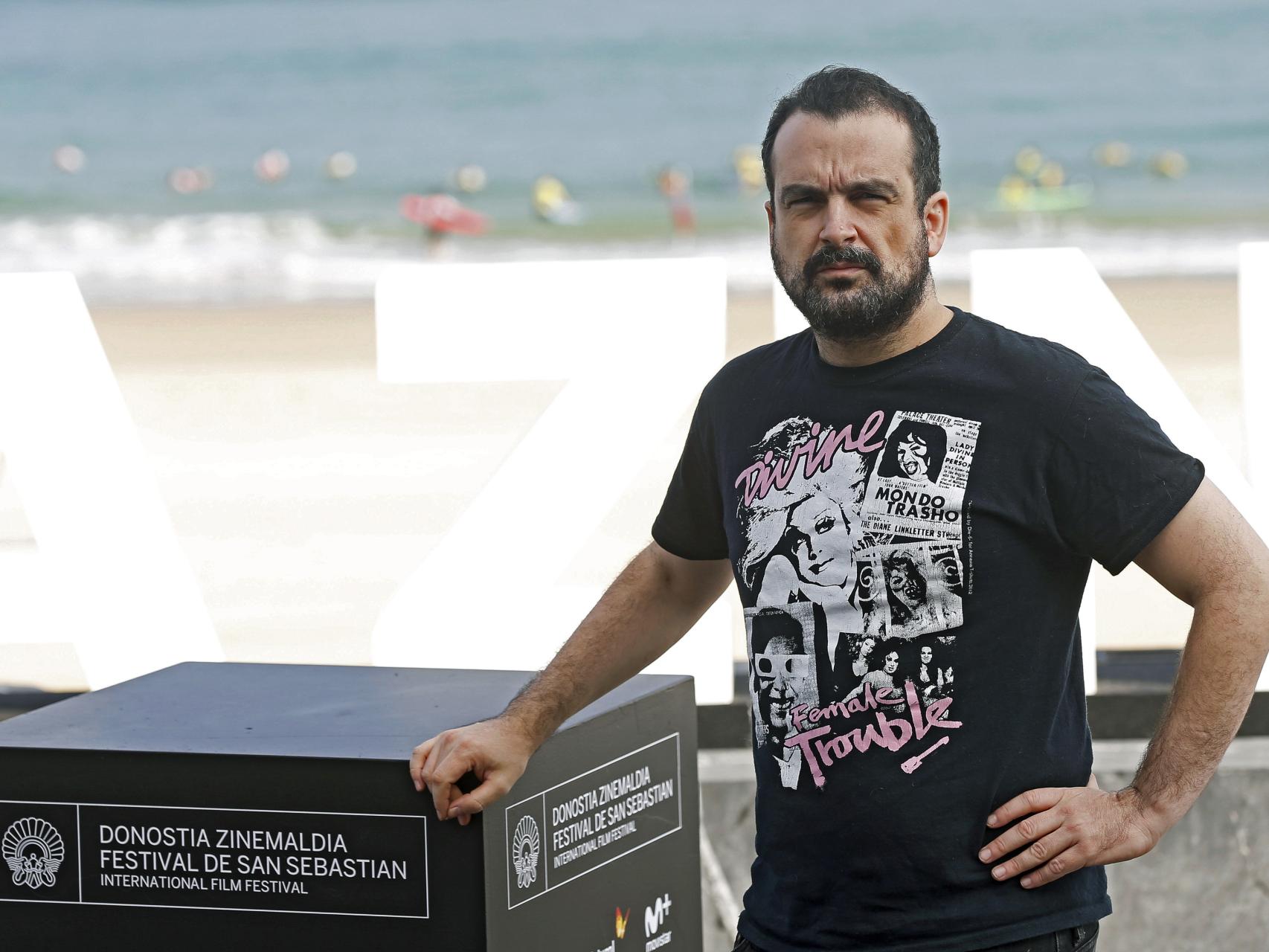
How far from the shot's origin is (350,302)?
1789 cm

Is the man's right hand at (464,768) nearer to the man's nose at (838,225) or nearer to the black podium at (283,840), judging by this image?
the black podium at (283,840)

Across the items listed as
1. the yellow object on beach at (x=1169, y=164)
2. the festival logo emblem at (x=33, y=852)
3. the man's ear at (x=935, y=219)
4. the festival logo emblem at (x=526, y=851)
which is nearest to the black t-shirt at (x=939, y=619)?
the man's ear at (x=935, y=219)

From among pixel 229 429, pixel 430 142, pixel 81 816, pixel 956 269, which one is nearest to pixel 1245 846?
pixel 81 816

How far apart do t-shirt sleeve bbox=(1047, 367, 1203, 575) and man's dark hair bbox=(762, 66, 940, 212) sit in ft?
1.26

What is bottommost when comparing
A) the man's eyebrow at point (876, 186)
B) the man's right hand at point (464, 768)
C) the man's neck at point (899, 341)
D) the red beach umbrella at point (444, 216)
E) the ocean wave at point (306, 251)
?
the man's right hand at point (464, 768)

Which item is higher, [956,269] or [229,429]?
[956,269]

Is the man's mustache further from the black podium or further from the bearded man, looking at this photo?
the black podium

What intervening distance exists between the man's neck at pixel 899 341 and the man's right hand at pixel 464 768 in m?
0.71

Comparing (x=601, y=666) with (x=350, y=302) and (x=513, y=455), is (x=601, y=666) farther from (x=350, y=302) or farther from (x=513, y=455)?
(x=350, y=302)

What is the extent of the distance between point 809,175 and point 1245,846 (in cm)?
243

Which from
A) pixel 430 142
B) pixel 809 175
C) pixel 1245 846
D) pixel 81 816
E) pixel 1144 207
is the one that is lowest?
pixel 1245 846

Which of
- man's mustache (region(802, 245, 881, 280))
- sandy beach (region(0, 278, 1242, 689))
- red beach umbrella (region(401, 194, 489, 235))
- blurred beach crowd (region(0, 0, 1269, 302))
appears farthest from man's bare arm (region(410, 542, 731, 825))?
red beach umbrella (region(401, 194, 489, 235))

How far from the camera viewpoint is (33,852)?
227 cm

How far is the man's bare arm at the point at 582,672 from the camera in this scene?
2.13m
